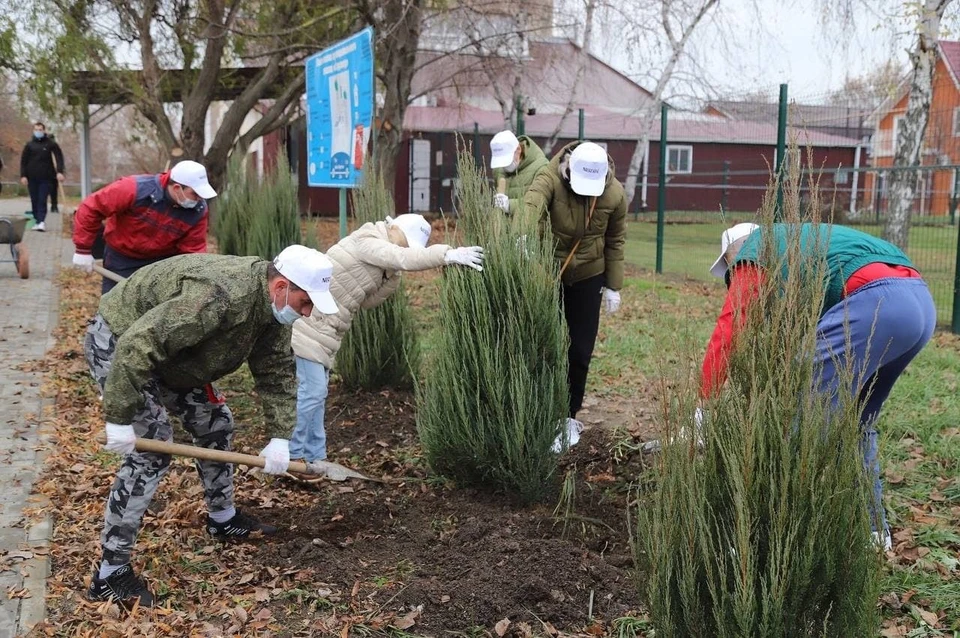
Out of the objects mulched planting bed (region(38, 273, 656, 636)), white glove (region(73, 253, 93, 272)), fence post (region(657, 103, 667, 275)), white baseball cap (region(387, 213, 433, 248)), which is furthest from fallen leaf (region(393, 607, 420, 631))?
fence post (region(657, 103, 667, 275))

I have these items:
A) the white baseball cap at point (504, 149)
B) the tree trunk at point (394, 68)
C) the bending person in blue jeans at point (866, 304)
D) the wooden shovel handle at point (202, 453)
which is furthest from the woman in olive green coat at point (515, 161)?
the tree trunk at point (394, 68)

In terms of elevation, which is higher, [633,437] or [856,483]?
[856,483]

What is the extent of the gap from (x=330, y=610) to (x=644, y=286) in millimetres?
9007

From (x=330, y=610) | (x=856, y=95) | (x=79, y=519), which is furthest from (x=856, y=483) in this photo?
(x=856, y=95)

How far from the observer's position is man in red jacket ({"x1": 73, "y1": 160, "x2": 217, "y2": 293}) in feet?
19.2

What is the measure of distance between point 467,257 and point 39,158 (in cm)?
1497

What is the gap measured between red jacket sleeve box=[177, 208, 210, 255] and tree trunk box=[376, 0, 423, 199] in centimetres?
558

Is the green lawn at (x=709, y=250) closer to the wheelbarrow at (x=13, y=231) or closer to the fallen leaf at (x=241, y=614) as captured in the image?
the fallen leaf at (x=241, y=614)

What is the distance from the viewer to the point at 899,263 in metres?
3.42

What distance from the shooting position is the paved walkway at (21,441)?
353 cm

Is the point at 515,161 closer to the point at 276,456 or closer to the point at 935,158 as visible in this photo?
the point at 276,456

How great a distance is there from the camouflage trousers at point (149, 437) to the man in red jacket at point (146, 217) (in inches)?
81.5

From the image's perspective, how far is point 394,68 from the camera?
1252 cm

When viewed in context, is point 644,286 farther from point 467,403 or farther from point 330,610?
point 330,610
